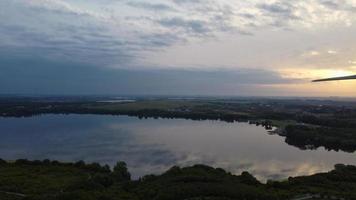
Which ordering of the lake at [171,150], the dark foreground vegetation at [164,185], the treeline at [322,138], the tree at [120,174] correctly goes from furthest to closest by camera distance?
the treeline at [322,138] → the lake at [171,150] → the tree at [120,174] → the dark foreground vegetation at [164,185]

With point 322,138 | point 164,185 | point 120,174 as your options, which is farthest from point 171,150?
point 322,138

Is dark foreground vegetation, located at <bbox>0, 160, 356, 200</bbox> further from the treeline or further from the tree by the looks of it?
the treeline

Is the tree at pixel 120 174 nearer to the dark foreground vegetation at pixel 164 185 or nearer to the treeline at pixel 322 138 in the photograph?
the dark foreground vegetation at pixel 164 185

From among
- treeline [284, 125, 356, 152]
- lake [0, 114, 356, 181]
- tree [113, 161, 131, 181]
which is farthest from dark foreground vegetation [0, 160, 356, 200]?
treeline [284, 125, 356, 152]

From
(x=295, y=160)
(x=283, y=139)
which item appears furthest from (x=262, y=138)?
(x=295, y=160)

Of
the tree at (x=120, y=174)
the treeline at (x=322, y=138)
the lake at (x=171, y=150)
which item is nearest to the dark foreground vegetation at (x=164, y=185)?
the tree at (x=120, y=174)

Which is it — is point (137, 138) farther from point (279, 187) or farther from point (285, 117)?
point (285, 117)
